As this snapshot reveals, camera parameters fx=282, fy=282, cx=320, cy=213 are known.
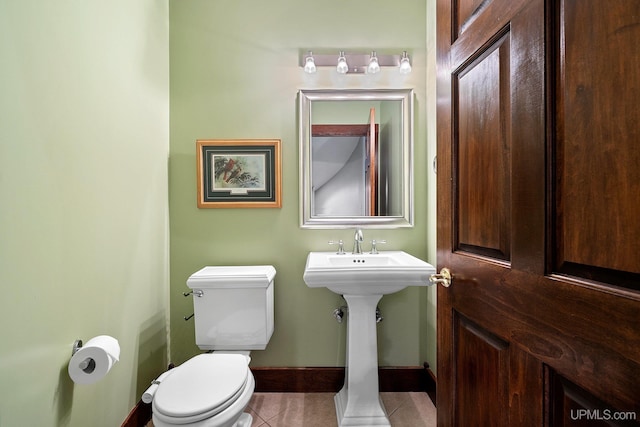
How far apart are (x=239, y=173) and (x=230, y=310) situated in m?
0.84

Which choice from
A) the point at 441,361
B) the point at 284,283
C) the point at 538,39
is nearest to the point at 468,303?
the point at 441,361

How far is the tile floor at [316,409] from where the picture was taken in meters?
1.55

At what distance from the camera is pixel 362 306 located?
1.49 metres

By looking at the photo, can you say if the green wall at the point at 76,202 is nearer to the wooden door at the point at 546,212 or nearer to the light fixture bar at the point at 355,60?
the light fixture bar at the point at 355,60

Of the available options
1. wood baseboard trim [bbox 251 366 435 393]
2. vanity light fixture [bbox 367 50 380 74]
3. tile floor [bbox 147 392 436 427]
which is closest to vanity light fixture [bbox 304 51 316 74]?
vanity light fixture [bbox 367 50 380 74]

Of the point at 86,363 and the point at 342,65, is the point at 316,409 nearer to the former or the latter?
the point at 86,363

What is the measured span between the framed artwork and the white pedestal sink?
0.57 meters

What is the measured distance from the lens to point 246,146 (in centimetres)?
182

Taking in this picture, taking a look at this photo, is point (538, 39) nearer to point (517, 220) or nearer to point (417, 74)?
point (517, 220)

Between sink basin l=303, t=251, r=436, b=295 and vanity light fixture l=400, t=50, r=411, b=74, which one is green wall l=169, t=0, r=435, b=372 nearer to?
vanity light fixture l=400, t=50, r=411, b=74

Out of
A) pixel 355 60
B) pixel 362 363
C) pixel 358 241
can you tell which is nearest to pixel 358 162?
pixel 358 241

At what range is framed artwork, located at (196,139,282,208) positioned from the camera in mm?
1817

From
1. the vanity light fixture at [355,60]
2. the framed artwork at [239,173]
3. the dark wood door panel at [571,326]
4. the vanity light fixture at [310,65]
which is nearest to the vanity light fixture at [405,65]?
the vanity light fixture at [355,60]

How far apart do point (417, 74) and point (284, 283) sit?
161 centimetres
